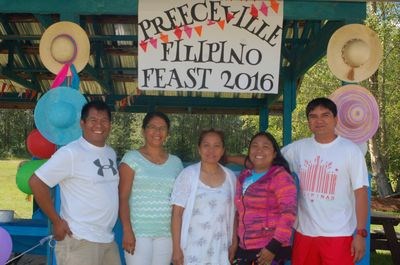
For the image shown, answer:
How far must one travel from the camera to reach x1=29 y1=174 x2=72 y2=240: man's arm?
333cm

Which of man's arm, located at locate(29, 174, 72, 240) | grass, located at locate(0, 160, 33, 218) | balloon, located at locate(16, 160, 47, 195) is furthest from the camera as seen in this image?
Result: grass, located at locate(0, 160, 33, 218)

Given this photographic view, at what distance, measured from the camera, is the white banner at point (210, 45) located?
4410 millimetres

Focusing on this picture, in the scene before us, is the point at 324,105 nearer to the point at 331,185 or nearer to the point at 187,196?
the point at 331,185

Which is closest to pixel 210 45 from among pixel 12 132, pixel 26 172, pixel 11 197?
pixel 26 172

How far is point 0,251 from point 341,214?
8.54 ft

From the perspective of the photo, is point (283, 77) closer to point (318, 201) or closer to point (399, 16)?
point (318, 201)

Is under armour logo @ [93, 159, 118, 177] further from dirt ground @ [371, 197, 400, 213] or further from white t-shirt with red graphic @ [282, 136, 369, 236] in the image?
dirt ground @ [371, 197, 400, 213]

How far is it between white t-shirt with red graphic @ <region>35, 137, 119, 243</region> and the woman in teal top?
12 centimetres

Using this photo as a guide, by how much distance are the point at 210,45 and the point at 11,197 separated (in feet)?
43.8

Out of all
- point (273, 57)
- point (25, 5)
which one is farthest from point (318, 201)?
point (25, 5)

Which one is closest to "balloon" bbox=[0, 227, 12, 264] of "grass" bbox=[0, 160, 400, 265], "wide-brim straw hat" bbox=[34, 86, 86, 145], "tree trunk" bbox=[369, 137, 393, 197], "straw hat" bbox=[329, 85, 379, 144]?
"wide-brim straw hat" bbox=[34, 86, 86, 145]

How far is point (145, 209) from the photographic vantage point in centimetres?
355

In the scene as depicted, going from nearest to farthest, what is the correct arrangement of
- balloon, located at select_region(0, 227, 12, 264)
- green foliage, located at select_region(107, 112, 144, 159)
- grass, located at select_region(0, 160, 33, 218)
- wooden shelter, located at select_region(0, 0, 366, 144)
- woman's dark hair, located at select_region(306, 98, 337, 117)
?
woman's dark hair, located at select_region(306, 98, 337, 117)
balloon, located at select_region(0, 227, 12, 264)
wooden shelter, located at select_region(0, 0, 366, 144)
grass, located at select_region(0, 160, 33, 218)
green foliage, located at select_region(107, 112, 144, 159)

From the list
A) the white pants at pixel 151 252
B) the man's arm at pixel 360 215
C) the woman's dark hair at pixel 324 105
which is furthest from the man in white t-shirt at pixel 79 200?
the man's arm at pixel 360 215
